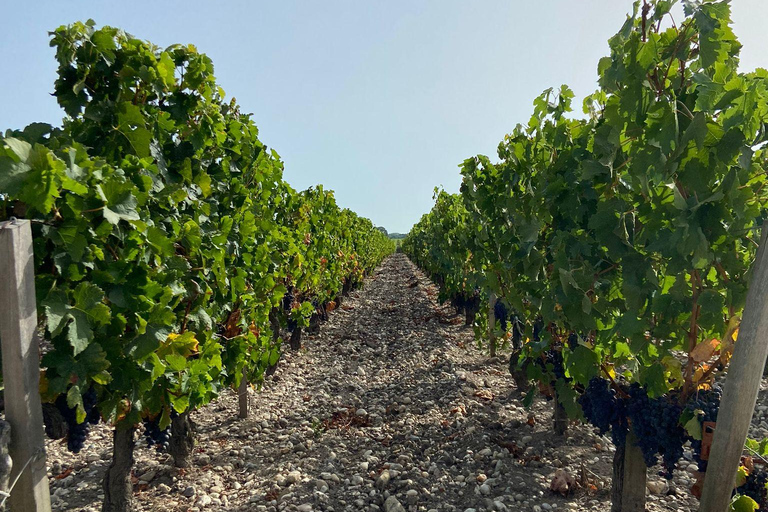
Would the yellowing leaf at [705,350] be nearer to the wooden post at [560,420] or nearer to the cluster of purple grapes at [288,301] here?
the wooden post at [560,420]

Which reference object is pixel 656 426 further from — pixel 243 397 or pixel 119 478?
pixel 243 397

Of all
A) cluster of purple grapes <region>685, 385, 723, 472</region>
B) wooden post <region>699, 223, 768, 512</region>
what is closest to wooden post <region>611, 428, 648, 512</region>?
cluster of purple grapes <region>685, 385, 723, 472</region>

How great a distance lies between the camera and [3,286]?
1.80 m

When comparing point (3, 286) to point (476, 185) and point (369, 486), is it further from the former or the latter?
point (476, 185)

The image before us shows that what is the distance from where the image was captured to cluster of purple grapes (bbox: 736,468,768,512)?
2.22 meters

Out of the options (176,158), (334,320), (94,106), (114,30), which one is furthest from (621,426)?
(334,320)

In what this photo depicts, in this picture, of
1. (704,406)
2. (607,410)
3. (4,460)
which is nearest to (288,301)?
(607,410)

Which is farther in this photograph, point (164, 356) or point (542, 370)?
point (542, 370)

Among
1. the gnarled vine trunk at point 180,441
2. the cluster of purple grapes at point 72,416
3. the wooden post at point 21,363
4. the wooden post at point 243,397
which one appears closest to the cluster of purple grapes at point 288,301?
the wooden post at point 243,397

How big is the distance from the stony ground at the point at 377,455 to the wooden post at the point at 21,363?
190cm

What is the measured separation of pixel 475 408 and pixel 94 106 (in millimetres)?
4646

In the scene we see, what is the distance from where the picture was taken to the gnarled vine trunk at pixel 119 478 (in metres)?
3.06

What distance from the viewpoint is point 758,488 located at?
7.30 feet

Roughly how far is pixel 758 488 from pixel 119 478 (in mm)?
3670
